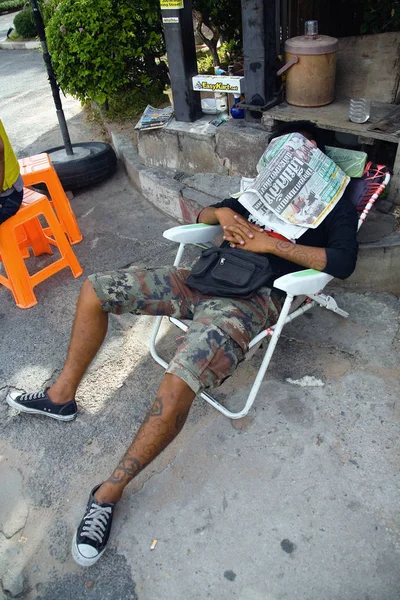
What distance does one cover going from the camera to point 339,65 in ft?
13.6

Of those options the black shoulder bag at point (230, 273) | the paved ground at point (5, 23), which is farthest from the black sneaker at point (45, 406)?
the paved ground at point (5, 23)

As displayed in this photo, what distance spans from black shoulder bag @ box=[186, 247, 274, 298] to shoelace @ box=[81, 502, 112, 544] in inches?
44.7

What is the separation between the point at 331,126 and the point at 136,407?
243cm

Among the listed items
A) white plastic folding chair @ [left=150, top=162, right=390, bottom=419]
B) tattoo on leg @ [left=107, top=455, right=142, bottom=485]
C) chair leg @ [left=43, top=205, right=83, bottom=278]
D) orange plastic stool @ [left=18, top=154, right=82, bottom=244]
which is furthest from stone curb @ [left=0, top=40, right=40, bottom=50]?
tattoo on leg @ [left=107, top=455, right=142, bottom=485]

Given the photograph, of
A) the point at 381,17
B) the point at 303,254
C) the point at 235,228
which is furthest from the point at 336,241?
the point at 381,17

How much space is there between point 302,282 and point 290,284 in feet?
0.22

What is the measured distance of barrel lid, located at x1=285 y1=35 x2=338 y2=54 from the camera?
3.54 metres

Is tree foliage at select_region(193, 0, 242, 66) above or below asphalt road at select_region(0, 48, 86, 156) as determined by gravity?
above

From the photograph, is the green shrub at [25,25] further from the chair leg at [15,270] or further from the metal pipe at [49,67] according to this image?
the chair leg at [15,270]

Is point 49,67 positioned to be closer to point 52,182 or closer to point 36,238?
point 52,182

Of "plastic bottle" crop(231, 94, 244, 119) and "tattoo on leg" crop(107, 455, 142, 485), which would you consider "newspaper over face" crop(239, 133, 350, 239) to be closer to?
"tattoo on leg" crop(107, 455, 142, 485)

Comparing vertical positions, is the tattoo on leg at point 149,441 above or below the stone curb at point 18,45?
below

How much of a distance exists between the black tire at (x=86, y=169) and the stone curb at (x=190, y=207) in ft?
0.68

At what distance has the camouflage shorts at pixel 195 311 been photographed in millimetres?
2102
